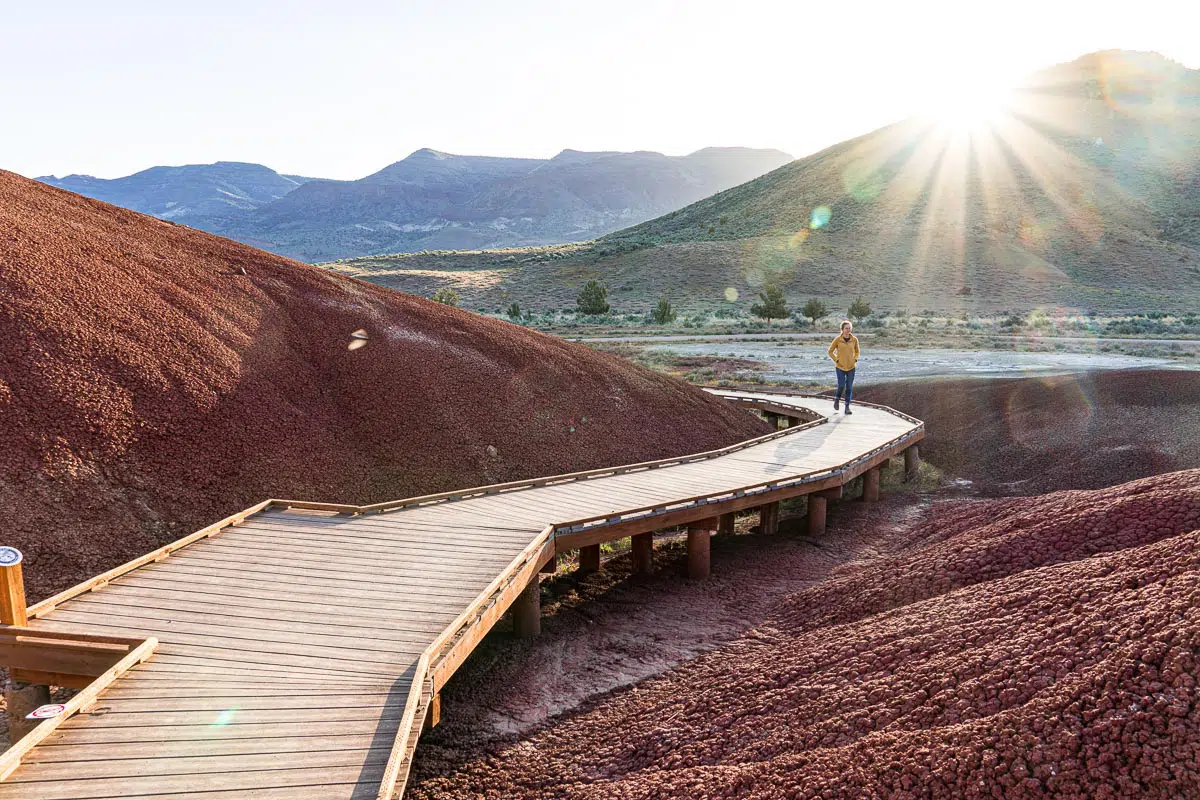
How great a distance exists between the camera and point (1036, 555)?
22.2 ft

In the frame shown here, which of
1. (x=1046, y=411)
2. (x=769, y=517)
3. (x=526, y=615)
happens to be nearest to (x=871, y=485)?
(x=769, y=517)

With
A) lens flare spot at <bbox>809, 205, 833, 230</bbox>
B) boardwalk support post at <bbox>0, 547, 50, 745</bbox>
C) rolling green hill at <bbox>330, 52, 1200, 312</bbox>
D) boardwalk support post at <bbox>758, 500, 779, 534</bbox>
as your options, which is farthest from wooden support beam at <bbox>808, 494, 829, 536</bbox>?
lens flare spot at <bbox>809, 205, 833, 230</bbox>

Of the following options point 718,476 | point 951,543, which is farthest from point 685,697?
point 718,476

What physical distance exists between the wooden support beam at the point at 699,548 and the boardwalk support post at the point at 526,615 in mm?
2551

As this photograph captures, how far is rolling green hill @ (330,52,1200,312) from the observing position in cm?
6125

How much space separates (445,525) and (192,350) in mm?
4634

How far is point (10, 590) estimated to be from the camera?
5.43m

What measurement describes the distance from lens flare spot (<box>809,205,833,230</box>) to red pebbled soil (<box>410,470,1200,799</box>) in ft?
235

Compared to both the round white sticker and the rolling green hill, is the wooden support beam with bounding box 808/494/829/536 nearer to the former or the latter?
the round white sticker

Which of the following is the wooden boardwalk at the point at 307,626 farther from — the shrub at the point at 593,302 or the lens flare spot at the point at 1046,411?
the shrub at the point at 593,302

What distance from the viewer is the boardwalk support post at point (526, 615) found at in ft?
26.1

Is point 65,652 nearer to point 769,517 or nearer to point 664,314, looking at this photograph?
point 769,517

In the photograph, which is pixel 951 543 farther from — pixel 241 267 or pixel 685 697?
pixel 241 267

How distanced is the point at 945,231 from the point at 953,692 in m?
74.5
